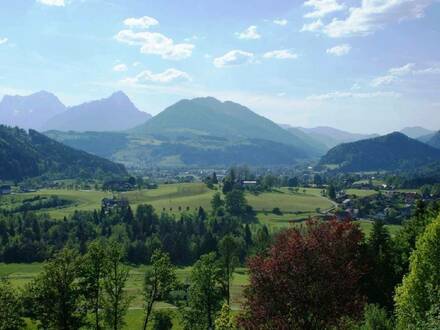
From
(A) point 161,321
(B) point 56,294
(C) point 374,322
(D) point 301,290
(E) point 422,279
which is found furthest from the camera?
(A) point 161,321

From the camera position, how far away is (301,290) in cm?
2566

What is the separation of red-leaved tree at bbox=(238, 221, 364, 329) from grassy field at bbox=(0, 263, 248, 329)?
192 ft

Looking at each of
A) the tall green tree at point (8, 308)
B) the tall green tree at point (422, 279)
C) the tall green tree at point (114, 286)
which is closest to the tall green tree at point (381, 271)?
the tall green tree at point (422, 279)

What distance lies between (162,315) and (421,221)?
37619 millimetres

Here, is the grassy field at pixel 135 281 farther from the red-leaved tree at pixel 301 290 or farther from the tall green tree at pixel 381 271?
the red-leaved tree at pixel 301 290

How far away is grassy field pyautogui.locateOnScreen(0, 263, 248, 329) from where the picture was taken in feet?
290

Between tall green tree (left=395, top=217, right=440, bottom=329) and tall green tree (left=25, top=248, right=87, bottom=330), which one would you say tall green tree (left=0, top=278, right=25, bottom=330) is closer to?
tall green tree (left=25, top=248, right=87, bottom=330)

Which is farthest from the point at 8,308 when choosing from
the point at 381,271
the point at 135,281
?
the point at 135,281

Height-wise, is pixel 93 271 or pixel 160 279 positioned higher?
pixel 93 271

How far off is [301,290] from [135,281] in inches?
3958

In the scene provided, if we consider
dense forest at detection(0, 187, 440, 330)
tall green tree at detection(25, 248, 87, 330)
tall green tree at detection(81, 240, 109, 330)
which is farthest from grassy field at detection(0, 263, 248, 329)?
tall green tree at detection(25, 248, 87, 330)

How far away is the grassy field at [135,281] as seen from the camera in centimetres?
8838

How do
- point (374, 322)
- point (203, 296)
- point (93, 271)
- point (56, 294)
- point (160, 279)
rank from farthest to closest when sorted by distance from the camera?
point (203, 296) < point (160, 279) < point (93, 271) < point (56, 294) < point (374, 322)

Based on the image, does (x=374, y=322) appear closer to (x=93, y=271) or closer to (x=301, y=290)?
(x=301, y=290)
